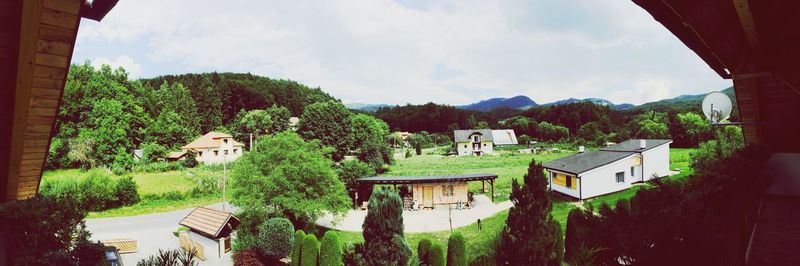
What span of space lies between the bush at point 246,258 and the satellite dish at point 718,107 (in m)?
11.5

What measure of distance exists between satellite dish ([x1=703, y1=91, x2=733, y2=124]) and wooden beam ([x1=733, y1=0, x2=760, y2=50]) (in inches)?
147

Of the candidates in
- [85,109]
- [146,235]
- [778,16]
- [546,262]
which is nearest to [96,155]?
[85,109]

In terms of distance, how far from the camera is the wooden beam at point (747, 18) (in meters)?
2.16

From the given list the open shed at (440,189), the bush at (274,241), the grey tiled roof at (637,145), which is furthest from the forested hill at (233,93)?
the grey tiled roof at (637,145)

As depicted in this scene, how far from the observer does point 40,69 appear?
8.64ft

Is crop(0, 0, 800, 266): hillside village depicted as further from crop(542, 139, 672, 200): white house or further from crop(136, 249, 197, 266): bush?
crop(542, 139, 672, 200): white house

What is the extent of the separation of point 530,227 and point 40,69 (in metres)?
5.70

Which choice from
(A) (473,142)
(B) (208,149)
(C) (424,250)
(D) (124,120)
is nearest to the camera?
(C) (424,250)

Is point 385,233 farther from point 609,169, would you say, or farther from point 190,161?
point 190,161

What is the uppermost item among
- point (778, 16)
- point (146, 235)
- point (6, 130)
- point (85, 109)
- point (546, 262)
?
point (85, 109)

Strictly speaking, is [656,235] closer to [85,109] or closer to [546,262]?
[546,262]

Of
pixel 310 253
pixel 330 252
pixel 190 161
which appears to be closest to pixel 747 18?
pixel 330 252

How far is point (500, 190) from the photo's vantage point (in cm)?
2522

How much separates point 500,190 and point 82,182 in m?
25.5
